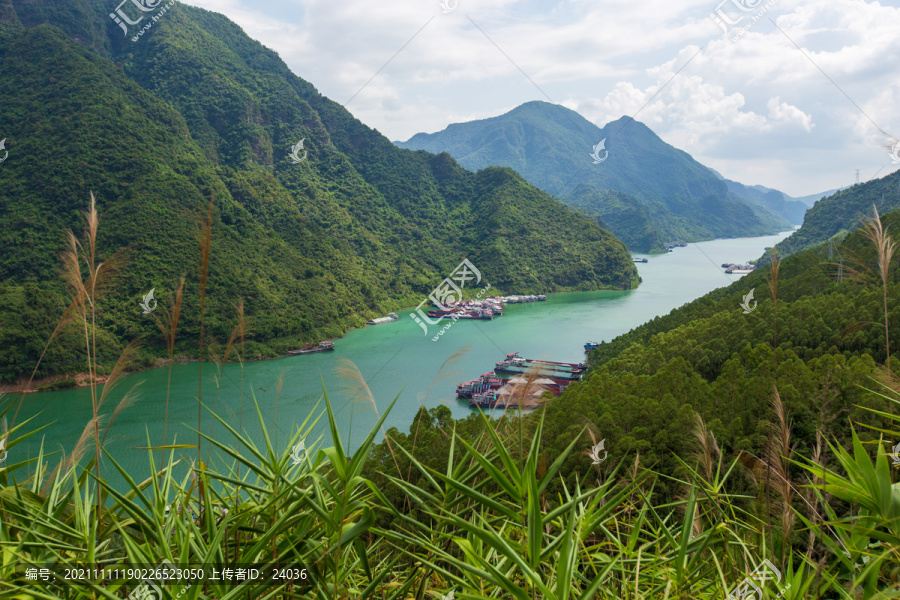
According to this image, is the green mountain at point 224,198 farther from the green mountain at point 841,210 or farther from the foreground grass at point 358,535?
the foreground grass at point 358,535

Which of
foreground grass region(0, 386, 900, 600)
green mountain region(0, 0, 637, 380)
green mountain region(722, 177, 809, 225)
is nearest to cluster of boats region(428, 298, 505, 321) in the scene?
green mountain region(0, 0, 637, 380)

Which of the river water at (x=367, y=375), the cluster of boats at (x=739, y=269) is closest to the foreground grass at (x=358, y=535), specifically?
the river water at (x=367, y=375)

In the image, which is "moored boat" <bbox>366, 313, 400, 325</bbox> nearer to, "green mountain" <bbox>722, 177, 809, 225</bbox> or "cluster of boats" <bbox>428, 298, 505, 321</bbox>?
"cluster of boats" <bbox>428, 298, 505, 321</bbox>

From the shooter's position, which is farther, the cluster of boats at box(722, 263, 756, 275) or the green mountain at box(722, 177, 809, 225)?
the green mountain at box(722, 177, 809, 225)

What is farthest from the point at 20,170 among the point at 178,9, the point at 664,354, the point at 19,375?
the point at 178,9

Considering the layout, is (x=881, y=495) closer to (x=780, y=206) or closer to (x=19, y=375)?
(x=19, y=375)
